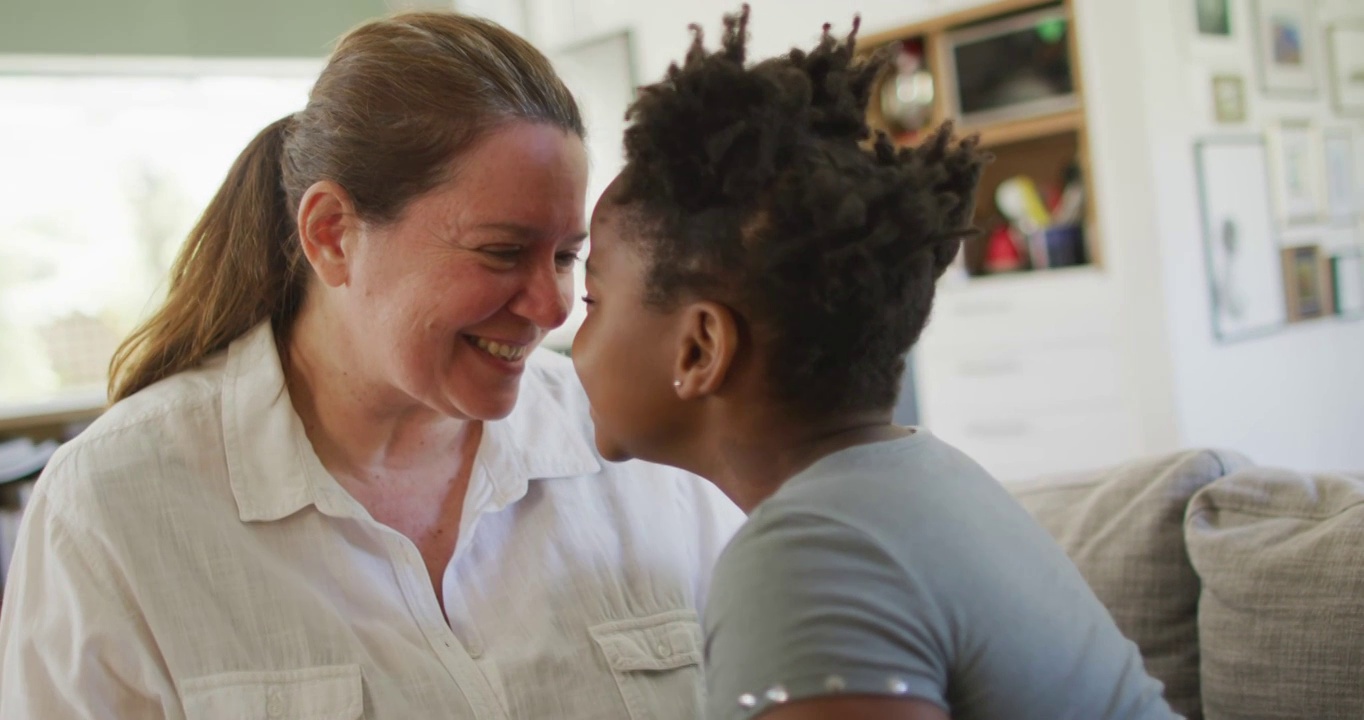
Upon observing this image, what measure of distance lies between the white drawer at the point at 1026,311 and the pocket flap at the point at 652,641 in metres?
2.75

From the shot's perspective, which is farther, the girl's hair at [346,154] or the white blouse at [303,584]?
the girl's hair at [346,154]

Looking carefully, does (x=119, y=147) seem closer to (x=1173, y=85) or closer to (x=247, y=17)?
(x=247, y=17)

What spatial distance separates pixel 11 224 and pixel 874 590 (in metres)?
4.17

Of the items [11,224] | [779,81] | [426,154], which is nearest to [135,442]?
[426,154]

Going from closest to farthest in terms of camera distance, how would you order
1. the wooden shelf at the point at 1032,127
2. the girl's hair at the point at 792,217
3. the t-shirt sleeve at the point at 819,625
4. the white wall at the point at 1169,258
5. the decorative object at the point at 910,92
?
the t-shirt sleeve at the point at 819,625
the girl's hair at the point at 792,217
the white wall at the point at 1169,258
the wooden shelf at the point at 1032,127
the decorative object at the point at 910,92

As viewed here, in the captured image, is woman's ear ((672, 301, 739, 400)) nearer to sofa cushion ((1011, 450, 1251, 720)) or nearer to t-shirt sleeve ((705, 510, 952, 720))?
t-shirt sleeve ((705, 510, 952, 720))

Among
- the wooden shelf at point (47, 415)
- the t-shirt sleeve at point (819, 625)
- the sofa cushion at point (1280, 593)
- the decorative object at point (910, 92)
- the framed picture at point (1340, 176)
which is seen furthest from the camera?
the decorative object at point (910, 92)

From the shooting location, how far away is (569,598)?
4.47 ft

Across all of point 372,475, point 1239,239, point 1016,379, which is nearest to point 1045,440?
point 1016,379

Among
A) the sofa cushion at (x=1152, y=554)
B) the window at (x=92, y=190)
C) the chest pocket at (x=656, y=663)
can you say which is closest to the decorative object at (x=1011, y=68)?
the window at (x=92, y=190)

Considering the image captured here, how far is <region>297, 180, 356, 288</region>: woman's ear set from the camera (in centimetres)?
133

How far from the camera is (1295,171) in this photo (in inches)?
171

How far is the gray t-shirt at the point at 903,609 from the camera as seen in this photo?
2.52ft

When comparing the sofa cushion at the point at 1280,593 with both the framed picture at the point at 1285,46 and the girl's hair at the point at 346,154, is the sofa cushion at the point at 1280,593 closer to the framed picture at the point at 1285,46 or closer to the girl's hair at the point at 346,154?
the girl's hair at the point at 346,154
